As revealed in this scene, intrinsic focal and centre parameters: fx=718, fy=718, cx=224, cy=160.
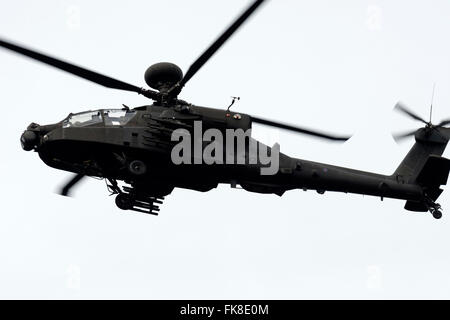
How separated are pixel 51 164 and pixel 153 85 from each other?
414 centimetres

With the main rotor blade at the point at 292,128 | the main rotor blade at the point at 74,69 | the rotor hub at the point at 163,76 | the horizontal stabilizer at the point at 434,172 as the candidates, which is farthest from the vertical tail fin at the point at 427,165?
the main rotor blade at the point at 74,69

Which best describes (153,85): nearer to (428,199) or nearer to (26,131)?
(26,131)

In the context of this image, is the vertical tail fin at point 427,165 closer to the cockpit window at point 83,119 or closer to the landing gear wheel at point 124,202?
the landing gear wheel at point 124,202

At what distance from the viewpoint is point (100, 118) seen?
22.6m

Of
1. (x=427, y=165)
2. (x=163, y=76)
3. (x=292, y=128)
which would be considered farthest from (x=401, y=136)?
(x=163, y=76)

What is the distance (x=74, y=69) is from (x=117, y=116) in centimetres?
238

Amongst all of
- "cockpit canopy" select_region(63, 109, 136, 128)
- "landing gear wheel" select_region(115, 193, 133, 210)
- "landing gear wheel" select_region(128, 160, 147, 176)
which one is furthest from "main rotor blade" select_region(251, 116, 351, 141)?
"landing gear wheel" select_region(115, 193, 133, 210)

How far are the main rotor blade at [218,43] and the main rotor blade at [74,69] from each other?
6.29ft

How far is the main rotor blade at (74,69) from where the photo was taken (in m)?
20.0

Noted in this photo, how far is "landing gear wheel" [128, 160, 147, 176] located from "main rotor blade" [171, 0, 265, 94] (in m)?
2.93

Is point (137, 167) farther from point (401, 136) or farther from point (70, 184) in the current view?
point (401, 136)

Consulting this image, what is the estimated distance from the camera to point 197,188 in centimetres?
2394

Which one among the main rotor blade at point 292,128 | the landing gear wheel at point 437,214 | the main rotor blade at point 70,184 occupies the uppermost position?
the main rotor blade at point 292,128

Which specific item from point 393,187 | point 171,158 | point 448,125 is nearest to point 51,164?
point 171,158
